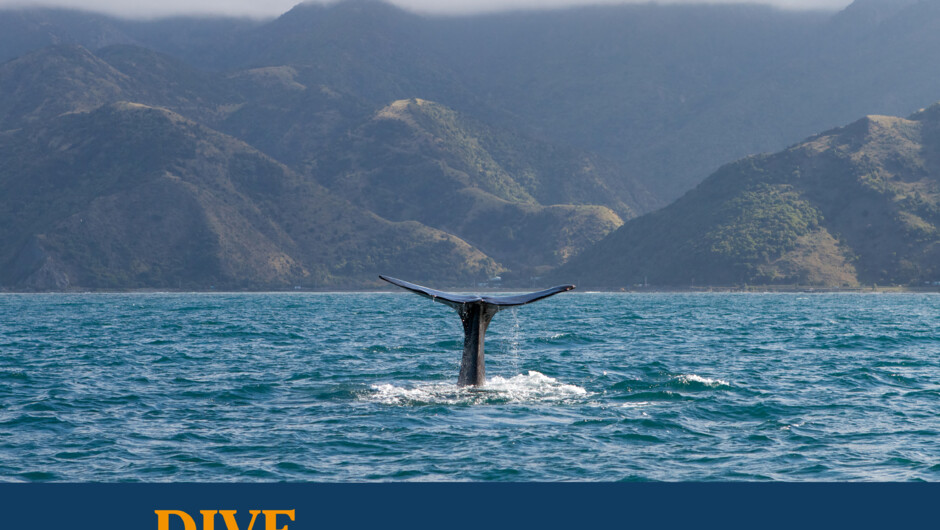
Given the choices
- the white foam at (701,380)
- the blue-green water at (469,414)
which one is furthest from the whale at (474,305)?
the white foam at (701,380)

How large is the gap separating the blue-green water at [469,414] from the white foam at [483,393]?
10 cm

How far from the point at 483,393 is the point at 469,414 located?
3.73 m

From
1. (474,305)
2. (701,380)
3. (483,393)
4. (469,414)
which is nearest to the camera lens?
(469,414)

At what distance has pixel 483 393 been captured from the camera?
101ft

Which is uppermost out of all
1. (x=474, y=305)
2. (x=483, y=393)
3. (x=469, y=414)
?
(x=474, y=305)

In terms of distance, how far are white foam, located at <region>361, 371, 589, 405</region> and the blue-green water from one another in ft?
0.34

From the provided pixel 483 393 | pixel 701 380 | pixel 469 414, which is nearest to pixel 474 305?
pixel 469 414

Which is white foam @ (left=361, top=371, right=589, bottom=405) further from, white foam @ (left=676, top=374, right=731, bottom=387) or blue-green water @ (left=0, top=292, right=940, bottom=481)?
white foam @ (left=676, top=374, right=731, bottom=387)

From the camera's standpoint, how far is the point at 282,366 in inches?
1634

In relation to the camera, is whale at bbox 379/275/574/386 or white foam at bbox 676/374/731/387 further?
white foam at bbox 676/374/731/387

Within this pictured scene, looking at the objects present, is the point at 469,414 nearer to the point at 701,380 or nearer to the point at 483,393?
the point at 483,393

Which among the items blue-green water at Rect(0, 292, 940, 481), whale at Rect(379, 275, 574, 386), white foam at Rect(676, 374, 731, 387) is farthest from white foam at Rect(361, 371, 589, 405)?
white foam at Rect(676, 374, 731, 387)

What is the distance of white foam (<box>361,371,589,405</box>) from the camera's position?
29719mm
